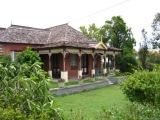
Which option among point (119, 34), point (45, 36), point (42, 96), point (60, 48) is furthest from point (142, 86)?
point (119, 34)

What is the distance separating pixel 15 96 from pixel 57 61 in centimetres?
2634

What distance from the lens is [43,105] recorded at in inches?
289

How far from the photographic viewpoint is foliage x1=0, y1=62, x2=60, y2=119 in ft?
23.4

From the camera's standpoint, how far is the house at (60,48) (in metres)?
31.2

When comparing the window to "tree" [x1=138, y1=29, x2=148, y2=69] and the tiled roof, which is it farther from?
"tree" [x1=138, y1=29, x2=148, y2=69]

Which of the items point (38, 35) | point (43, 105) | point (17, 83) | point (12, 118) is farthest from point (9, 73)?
point (38, 35)

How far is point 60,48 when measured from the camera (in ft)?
A: 98.8

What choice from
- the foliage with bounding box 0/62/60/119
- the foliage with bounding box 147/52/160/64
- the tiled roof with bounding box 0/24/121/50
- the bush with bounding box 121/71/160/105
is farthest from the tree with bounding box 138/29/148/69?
the foliage with bounding box 0/62/60/119

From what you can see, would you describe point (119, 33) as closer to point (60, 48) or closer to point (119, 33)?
point (119, 33)

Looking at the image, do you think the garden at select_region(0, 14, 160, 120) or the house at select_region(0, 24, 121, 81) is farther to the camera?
the house at select_region(0, 24, 121, 81)

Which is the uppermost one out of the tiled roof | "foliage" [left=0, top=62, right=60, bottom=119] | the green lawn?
the tiled roof

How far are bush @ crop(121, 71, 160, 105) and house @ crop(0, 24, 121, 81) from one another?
1629 centimetres

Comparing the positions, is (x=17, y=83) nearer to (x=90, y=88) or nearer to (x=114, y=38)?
(x=90, y=88)

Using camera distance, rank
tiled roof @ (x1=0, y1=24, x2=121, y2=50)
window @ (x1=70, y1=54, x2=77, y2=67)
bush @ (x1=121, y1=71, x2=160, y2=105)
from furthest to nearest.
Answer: window @ (x1=70, y1=54, x2=77, y2=67), tiled roof @ (x1=0, y1=24, x2=121, y2=50), bush @ (x1=121, y1=71, x2=160, y2=105)
